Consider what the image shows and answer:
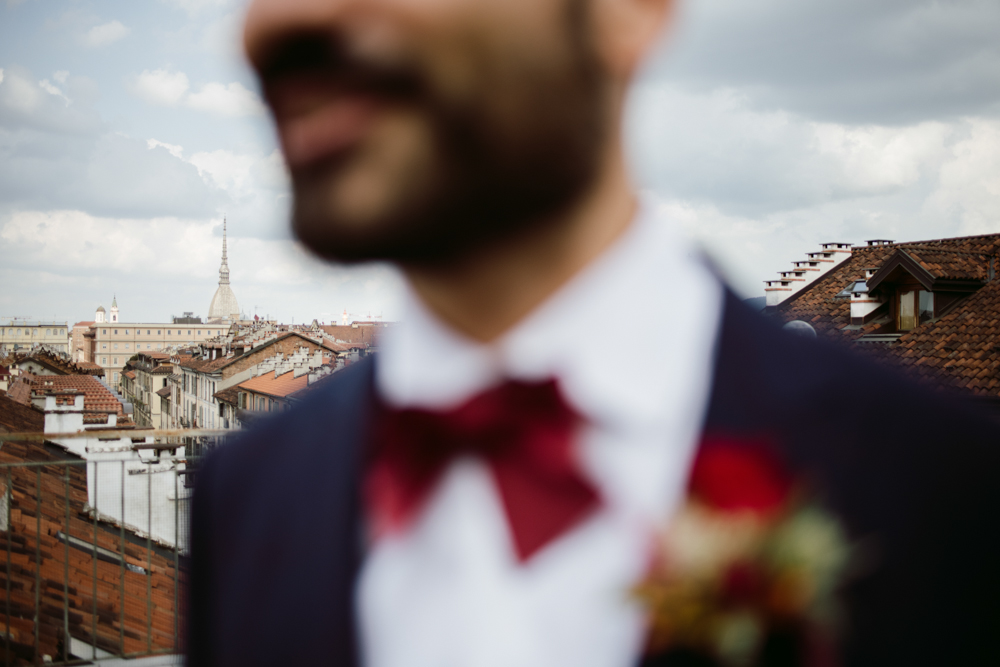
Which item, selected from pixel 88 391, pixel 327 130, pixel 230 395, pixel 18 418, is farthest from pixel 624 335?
pixel 230 395

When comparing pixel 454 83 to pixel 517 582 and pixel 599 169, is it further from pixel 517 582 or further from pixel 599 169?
pixel 517 582

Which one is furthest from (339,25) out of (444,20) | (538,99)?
(538,99)

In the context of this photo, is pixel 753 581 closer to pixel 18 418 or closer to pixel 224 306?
pixel 18 418

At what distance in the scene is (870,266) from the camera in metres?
20.4

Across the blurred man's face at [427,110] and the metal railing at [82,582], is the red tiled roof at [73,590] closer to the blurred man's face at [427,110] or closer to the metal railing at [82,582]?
the metal railing at [82,582]

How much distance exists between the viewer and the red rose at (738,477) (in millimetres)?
766

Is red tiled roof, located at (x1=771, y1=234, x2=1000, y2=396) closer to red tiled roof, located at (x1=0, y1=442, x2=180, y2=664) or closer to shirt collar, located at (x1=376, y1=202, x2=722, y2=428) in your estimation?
red tiled roof, located at (x1=0, y1=442, x2=180, y2=664)

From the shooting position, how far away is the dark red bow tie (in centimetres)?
82

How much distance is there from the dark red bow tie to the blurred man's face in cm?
19

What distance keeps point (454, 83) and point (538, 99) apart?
3.2 inches

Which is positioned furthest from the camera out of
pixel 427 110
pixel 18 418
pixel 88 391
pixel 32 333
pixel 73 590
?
pixel 32 333

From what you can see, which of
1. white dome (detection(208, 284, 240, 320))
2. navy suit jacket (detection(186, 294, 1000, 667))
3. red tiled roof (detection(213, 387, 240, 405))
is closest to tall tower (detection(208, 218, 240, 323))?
white dome (detection(208, 284, 240, 320))

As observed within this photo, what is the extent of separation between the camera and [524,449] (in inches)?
32.7

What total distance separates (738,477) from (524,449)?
226 millimetres
